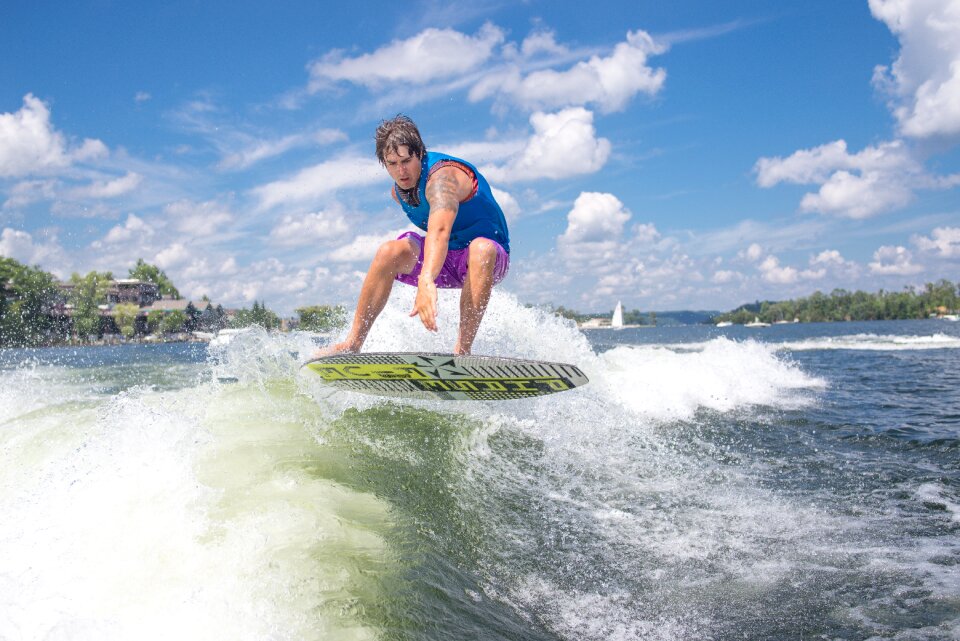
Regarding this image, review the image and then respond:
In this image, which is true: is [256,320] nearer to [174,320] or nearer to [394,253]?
[394,253]

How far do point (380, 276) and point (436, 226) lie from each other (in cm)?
119

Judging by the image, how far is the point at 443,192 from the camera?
436 cm

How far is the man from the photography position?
4.34 metres

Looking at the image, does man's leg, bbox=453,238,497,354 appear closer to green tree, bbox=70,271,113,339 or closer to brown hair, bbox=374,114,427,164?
brown hair, bbox=374,114,427,164

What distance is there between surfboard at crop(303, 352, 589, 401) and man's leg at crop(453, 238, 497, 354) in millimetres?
366

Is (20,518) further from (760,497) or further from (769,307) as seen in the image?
(769,307)

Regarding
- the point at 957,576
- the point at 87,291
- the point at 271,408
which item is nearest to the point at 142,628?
the point at 271,408

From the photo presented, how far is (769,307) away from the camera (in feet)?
634

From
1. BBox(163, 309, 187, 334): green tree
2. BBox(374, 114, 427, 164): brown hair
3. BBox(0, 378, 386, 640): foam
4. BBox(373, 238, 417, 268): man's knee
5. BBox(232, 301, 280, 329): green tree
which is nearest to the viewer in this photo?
BBox(0, 378, 386, 640): foam

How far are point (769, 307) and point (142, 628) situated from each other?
215 m

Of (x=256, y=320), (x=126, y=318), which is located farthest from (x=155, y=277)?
(x=256, y=320)

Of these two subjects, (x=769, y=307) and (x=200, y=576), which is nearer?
(x=200, y=576)

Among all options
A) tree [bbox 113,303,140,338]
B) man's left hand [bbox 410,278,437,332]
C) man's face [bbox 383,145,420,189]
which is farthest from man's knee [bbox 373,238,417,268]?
tree [bbox 113,303,140,338]

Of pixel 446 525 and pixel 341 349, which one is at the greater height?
pixel 341 349
